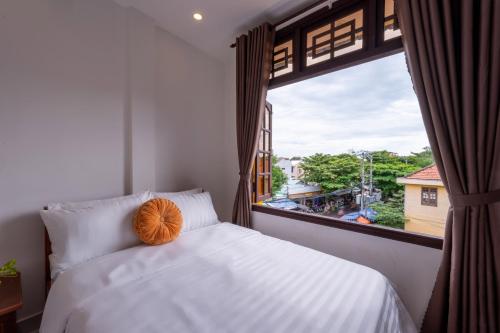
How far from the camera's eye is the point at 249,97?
2391 millimetres

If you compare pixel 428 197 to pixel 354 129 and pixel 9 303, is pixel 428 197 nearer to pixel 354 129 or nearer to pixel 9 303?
pixel 354 129

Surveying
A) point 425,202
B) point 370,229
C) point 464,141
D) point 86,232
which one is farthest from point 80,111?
point 425,202

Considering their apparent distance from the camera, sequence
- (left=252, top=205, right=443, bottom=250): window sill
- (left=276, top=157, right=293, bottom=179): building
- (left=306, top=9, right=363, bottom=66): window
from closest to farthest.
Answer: (left=252, top=205, right=443, bottom=250): window sill
(left=306, top=9, right=363, bottom=66): window
(left=276, top=157, right=293, bottom=179): building

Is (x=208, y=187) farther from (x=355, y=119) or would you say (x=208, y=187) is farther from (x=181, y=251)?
(x=355, y=119)

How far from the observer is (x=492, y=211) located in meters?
1.12

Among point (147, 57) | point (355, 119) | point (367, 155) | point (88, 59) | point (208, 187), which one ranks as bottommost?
point (208, 187)

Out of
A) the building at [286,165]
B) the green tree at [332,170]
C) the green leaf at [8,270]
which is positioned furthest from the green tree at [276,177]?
the green leaf at [8,270]

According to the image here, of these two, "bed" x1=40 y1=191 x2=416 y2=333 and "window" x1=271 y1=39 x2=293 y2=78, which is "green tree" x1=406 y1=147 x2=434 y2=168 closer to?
"bed" x1=40 y1=191 x2=416 y2=333

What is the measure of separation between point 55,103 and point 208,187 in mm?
1641

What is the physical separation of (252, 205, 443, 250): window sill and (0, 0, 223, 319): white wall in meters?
1.29

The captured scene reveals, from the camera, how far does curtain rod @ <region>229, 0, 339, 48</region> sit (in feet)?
6.16

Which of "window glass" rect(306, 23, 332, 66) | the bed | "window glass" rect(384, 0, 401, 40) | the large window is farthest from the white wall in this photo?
"window glass" rect(384, 0, 401, 40)

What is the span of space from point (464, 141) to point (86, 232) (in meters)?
2.35

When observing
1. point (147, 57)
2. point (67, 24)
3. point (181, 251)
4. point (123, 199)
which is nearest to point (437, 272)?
point (181, 251)
